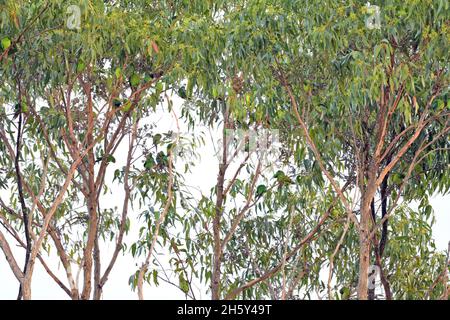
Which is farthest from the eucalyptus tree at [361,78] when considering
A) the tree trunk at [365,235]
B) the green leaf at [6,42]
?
the green leaf at [6,42]

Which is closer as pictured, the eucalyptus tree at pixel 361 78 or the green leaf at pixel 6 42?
the eucalyptus tree at pixel 361 78

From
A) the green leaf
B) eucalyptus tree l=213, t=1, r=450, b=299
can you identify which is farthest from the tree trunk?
the green leaf

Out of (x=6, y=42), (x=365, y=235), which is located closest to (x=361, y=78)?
(x=365, y=235)

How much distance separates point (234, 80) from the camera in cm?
963

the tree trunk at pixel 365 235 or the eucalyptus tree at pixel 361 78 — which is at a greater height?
the eucalyptus tree at pixel 361 78

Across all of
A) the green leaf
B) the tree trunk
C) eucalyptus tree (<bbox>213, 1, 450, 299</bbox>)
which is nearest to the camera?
eucalyptus tree (<bbox>213, 1, 450, 299</bbox>)

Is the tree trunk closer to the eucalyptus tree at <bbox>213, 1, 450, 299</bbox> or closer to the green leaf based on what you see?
the eucalyptus tree at <bbox>213, 1, 450, 299</bbox>

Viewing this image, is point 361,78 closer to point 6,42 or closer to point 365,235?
point 365,235

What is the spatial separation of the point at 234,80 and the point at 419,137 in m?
1.75

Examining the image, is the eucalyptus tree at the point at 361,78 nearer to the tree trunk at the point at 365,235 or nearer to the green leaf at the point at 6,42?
the tree trunk at the point at 365,235

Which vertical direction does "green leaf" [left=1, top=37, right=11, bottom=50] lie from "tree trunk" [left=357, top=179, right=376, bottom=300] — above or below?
above
